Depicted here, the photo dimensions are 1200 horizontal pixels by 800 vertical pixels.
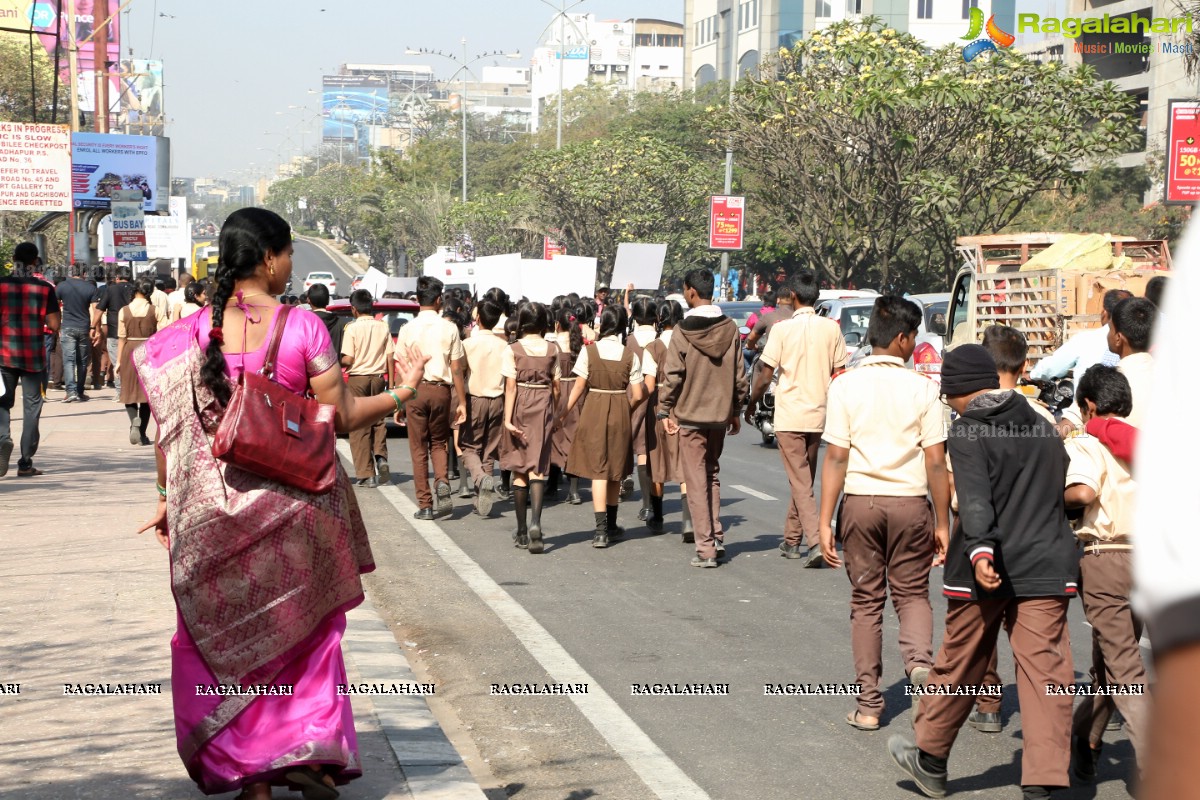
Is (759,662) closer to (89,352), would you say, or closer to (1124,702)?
(1124,702)

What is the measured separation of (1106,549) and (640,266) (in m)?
25.3

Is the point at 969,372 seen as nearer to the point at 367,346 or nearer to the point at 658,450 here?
the point at 658,450

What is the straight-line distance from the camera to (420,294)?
11.8 m

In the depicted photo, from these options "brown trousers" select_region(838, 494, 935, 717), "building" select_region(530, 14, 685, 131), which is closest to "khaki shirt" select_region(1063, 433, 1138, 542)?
"brown trousers" select_region(838, 494, 935, 717)

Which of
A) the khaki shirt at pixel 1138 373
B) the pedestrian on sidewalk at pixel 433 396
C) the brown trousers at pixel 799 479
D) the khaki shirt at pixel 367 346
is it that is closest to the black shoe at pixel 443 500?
the pedestrian on sidewalk at pixel 433 396

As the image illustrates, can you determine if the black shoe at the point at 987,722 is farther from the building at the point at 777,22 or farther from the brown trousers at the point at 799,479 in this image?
the building at the point at 777,22

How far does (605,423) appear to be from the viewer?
10547 millimetres

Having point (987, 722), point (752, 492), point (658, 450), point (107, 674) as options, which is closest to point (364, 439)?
point (658, 450)

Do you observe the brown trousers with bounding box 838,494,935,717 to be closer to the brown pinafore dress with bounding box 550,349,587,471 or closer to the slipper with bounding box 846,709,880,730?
the slipper with bounding box 846,709,880,730

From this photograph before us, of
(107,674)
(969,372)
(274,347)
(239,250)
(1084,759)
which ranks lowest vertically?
(1084,759)

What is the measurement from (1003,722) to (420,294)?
686 cm

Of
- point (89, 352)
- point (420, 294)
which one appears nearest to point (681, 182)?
point (89, 352)

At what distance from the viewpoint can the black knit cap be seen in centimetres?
520

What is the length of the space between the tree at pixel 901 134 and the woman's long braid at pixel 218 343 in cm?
2762
